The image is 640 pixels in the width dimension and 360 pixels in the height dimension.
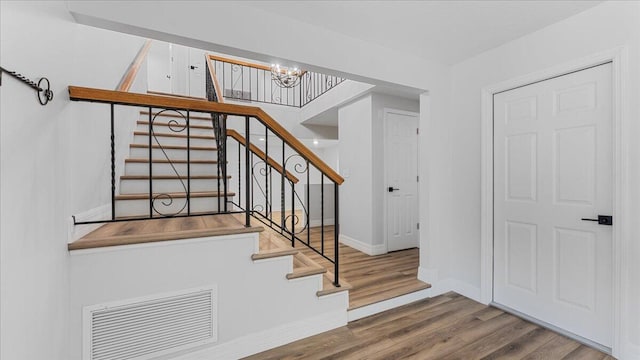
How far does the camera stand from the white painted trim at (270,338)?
1710 millimetres

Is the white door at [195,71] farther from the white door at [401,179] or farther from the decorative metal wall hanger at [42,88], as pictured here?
the decorative metal wall hanger at [42,88]

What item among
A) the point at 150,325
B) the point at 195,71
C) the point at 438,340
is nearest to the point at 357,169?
the point at 438,340

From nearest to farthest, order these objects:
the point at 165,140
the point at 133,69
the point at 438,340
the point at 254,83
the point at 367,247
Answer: the point at 438,340 < the point at 133,69 < the point at 165,140 < the point at 367,247 < the point at 254,83

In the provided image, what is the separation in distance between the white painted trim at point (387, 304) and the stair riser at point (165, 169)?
201 centimetres

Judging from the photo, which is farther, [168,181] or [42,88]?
[168,181]

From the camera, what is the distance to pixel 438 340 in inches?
77.4

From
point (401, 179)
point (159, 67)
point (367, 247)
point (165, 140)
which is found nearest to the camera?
point (165, 140)

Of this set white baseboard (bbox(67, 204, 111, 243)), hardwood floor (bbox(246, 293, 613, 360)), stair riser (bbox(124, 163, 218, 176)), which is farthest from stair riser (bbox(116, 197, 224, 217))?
hardwood floor (bbox(246, 293, 613, 360))

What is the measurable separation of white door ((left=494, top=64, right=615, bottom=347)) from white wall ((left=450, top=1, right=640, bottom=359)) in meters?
0.12

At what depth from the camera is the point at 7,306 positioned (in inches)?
34.0

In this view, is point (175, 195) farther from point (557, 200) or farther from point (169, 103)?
point (557, 200)

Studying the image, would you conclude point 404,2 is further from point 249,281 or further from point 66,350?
point 66,350

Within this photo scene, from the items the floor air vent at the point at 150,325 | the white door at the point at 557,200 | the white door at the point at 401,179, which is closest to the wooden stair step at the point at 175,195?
the floor air vent at the point at 150,325

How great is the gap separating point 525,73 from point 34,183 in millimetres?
3243
